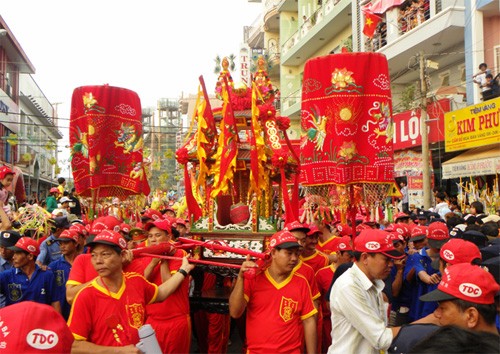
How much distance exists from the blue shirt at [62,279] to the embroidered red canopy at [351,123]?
3111 mm

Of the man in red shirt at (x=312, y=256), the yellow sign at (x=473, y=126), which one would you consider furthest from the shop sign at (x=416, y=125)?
the man in red shirt at (x=312, y=256)

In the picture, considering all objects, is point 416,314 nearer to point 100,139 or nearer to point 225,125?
point 225,125

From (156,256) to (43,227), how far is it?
387 cm

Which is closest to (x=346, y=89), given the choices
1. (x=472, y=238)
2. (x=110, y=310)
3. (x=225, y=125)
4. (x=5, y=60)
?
(x=225, y=125)

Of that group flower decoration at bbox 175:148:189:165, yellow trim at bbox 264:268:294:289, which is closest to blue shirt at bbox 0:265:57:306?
flower decoration at bbox 175:148:189:165

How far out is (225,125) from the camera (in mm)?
5516

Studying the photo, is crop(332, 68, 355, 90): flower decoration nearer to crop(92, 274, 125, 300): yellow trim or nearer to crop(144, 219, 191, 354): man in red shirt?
crop(144, 219, 191, 354): man in red shirt

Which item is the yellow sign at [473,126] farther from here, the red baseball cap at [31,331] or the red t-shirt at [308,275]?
the red baseball cap at [31,331]

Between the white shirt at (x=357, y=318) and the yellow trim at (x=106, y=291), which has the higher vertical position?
the yellow trim at (x=106, y=291)

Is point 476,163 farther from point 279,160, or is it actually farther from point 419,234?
point 279,160

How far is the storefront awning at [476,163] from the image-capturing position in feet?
38.0

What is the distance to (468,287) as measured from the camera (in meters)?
2.42

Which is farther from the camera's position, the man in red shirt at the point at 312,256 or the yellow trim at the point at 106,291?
the man in red shirt at the point at 312,256

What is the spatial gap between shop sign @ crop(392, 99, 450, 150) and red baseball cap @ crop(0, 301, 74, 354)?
45.5ft
